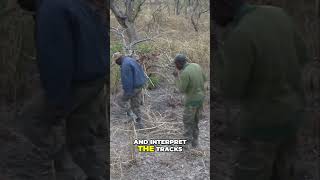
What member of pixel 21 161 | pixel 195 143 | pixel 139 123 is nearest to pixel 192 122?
pixel 195 143

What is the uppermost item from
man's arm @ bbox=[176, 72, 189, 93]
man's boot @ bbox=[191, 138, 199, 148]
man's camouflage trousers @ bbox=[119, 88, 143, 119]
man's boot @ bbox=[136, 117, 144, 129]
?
man's arm @ bbox=[176, 72, 189, 93]

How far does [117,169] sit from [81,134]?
0.57 feet

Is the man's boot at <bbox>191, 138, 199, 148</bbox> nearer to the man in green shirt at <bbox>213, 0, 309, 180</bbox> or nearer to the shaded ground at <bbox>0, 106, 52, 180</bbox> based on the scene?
the man in green shirt at <bbox>213, 0, 309, 180</bbox>

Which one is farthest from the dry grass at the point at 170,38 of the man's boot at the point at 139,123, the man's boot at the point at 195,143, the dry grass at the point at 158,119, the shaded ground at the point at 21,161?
the shaded ground at the point at 21,161

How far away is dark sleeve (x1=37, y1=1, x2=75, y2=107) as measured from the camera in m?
1.31

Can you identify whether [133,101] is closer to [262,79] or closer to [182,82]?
[182,82]

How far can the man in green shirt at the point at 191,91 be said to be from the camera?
1.41m

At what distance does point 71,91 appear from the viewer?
141 cm

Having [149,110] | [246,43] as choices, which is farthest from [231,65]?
[149,110]

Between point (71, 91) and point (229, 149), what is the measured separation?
52 cm

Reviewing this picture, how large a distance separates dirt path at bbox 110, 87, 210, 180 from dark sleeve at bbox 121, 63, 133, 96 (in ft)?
0.17

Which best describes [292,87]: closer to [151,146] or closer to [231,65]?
[231,65]

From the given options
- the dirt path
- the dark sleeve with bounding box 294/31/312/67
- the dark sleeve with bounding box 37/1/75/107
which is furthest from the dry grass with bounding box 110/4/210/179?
the dark sleeve with bounding box 294/31/312/67

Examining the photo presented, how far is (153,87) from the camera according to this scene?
1532 millimetres
